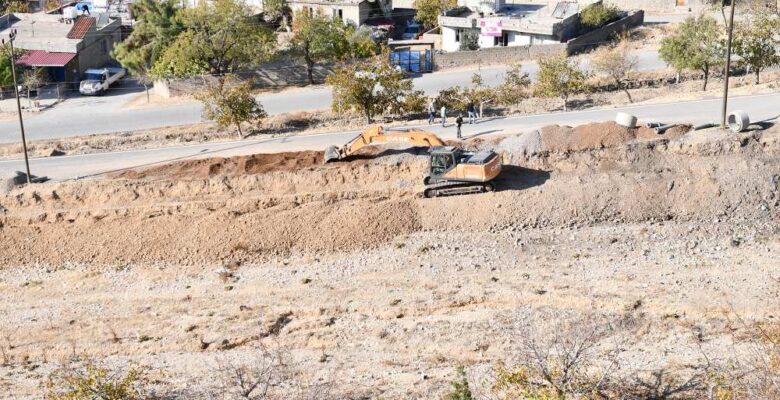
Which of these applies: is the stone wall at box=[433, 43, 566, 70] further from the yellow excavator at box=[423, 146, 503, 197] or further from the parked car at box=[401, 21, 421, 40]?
the yellow excavator at box=[423, 146, 503, 197]

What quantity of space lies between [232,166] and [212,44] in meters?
17.7

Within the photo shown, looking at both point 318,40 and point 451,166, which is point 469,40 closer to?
point 318,40

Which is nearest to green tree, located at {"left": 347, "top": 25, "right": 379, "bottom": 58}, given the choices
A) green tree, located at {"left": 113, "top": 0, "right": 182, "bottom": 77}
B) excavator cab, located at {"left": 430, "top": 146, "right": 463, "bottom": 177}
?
green tree, located at {"left": 113, "top": 0, "right": 182, "bottom": 77}

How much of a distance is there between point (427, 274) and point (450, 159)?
168 inches

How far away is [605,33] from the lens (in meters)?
54.9

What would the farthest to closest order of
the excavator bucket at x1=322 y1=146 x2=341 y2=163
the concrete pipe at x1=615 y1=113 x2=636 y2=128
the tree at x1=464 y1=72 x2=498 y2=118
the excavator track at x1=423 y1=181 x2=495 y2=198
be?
the tree at x1=464 y1=72 x2=498 y2=118
the excavator bucket at x1=322 y1=146 x2=341 y2=163
the concrete pipe at x1=615 y1=113 x2=636 y2=128
the excavator track at x1=423 y1=181 x2=495 y2=198

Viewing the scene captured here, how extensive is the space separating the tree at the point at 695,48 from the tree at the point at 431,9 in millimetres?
17160

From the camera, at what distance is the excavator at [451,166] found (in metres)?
29.2

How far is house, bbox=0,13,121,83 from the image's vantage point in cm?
5241

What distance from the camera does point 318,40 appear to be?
49312 millimetres

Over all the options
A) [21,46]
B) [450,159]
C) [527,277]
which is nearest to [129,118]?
[21,46]

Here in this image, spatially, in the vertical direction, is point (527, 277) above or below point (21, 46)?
below

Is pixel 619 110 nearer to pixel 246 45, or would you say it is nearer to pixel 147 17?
pixel 246 45

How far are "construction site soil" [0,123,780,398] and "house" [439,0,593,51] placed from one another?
2032cm
